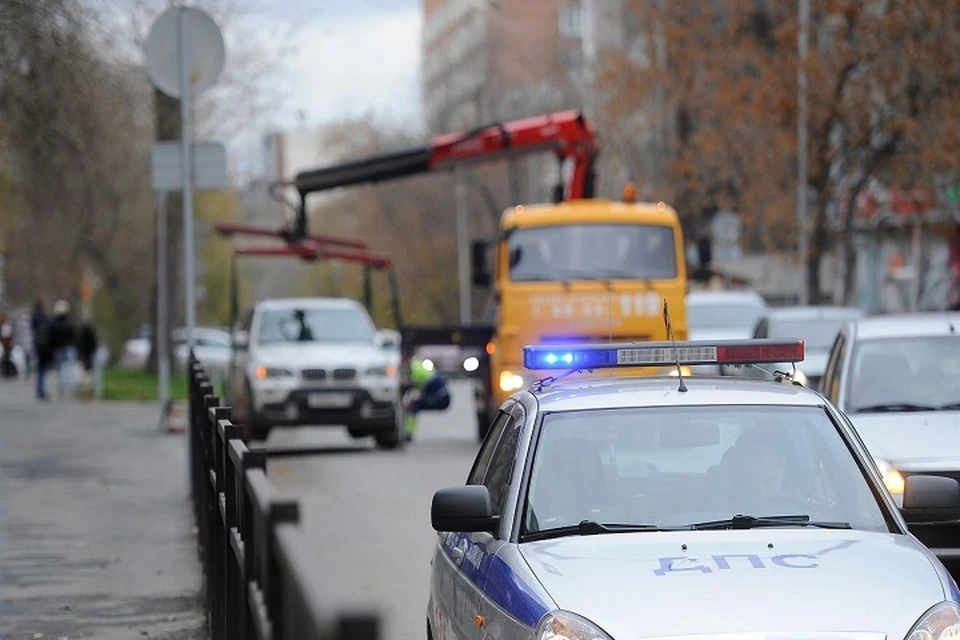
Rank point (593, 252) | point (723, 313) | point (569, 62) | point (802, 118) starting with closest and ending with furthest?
1. point (593, 252)
2. point (723, 313)
3. point (802, 118)
4. point (569, 62)

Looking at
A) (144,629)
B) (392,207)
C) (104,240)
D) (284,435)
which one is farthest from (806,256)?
(392,207)

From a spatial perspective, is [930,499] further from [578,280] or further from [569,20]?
[569,20]

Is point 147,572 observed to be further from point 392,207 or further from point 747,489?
point 392,207

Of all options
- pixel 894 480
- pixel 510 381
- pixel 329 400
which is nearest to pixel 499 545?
pixel 894 480

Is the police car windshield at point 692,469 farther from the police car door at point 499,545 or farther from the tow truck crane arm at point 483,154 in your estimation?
the tow truck crane arm at point 483,154

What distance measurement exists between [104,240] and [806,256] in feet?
88.5

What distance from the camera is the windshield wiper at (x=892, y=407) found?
11.7 metres

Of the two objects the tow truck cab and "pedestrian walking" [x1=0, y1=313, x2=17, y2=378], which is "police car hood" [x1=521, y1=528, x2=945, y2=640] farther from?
"pedestrian walking" [x1=0, y1=313, x2=17, y2=378]

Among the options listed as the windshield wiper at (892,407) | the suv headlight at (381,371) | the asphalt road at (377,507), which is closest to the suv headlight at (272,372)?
the suv headlight at (381,371)

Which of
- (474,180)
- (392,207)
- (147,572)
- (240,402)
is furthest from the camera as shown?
(392,207)

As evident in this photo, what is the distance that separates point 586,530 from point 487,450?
1.28 meters

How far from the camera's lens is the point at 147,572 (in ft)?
39.5

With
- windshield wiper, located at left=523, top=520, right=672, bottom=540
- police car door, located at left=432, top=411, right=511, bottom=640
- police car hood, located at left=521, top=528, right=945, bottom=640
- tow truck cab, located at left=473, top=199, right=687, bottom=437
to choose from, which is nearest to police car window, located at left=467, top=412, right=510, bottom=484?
police car door, located at left=432, top=411, right=511, bottom=640

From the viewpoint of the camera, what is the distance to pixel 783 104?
39.7m
